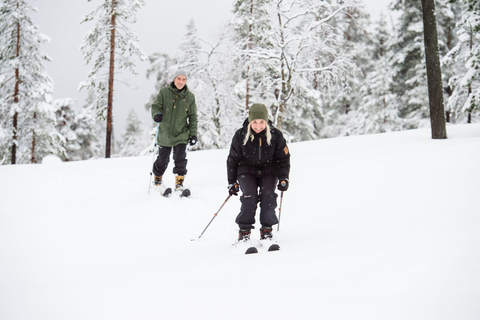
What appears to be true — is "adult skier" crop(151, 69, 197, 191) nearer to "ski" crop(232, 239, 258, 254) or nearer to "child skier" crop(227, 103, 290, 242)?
"child skier" crop(227, 103, 290, 242)

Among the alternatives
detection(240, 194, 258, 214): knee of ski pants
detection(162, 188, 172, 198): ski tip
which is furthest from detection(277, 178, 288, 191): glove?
detection(162, 188, 172, 198): ski tip

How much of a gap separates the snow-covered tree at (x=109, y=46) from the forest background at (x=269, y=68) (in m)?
0.06

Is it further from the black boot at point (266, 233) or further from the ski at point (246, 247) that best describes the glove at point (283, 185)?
the ski at point (246, 247)

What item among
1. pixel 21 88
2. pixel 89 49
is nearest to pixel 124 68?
pixel 89 49

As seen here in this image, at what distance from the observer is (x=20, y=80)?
1731 cm

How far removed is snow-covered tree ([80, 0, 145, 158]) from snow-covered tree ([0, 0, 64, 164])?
372 cm

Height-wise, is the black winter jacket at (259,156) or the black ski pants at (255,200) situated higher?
the black winter jacket at (259,156)

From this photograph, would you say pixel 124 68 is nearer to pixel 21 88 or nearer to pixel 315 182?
pixel 21 88

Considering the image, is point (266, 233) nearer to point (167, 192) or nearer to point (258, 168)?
point (258, 168)

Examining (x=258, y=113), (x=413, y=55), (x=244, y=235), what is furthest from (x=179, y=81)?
(x=413, y=55)

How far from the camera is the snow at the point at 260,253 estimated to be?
2.01m

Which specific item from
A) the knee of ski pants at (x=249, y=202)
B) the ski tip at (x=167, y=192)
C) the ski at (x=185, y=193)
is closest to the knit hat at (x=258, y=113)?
the knee of ski pants at (x=249, y=202)

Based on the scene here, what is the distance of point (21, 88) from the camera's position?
1755 centimetres

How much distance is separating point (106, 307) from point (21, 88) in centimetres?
1979
